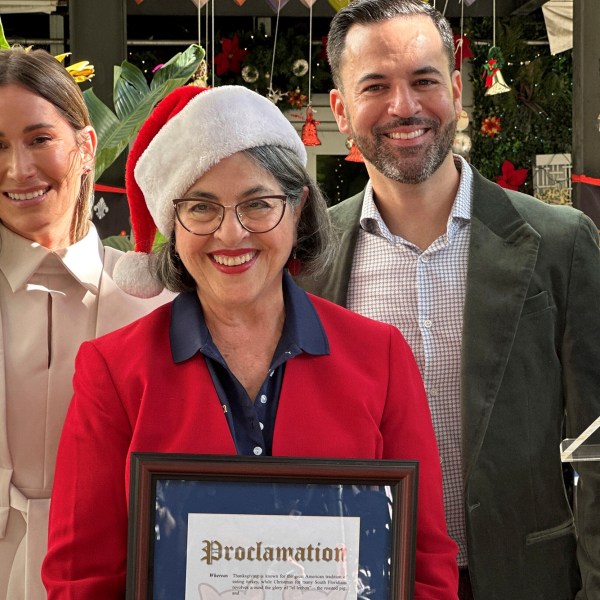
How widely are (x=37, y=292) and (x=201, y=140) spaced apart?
1.92 ft

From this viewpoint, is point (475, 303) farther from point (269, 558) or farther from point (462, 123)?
point (462, 123)

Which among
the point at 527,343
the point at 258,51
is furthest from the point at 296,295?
the point at 258,51

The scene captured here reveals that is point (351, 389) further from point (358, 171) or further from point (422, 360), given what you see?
point (358, 171)

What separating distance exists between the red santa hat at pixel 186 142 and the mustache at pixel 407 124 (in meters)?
0.37

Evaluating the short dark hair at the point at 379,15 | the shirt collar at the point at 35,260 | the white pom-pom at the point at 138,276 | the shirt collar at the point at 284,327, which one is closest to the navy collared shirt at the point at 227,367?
the shirt collar at the point at 284,327

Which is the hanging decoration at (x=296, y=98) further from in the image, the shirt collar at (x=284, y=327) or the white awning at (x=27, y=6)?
the shirt collar at (x=284, y=327)

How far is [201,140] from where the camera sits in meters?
1.63

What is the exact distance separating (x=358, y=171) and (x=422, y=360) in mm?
8247

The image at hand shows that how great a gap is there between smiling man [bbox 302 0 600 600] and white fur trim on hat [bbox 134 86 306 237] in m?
0.43

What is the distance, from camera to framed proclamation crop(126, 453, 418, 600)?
54.8 inches

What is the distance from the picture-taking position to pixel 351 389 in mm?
1629

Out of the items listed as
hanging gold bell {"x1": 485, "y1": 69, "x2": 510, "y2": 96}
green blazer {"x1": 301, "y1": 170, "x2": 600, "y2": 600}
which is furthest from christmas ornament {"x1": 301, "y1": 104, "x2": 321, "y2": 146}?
green blazer {"x1": 301, "y1": 170, "x2": 600, "y2": 600}

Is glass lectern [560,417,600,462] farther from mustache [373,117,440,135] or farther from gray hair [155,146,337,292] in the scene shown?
mustache [373,117,440,135]

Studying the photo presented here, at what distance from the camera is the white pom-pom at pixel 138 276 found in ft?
5.88
